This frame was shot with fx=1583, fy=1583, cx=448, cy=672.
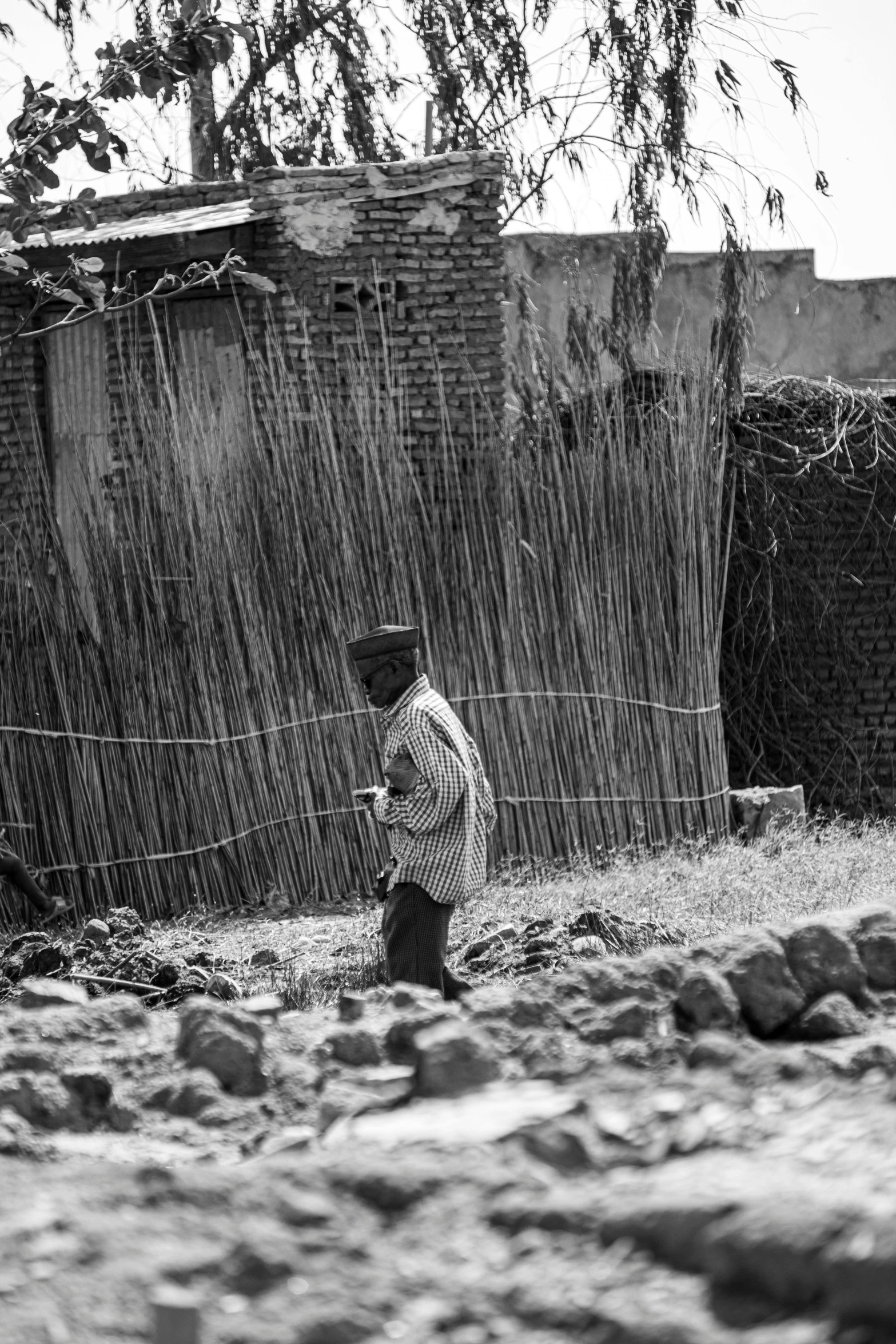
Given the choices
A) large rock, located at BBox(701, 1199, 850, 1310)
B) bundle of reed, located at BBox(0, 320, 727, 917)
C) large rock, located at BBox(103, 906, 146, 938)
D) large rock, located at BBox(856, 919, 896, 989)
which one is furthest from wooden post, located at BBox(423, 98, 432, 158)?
large rock, located at BBox(701, 1199, 850, 1310)

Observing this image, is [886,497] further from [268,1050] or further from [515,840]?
[268,1050]

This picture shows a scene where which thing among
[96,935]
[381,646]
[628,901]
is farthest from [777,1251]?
[628,901]

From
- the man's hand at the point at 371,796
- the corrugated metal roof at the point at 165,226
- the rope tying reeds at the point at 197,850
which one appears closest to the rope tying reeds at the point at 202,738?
the rope tying reeds at the point at 197,850

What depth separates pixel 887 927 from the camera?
361 centimetres

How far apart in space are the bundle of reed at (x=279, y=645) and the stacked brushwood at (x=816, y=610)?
6.59 feet

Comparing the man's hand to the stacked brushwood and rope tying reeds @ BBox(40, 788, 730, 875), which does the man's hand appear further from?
the stacked brushwood

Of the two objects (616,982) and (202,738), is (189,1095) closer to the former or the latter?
Result: (616,982)

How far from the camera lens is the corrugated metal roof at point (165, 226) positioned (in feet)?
28.1

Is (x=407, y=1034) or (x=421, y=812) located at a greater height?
(x=421, y=812)

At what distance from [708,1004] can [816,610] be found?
655cm

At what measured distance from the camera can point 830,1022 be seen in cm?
315

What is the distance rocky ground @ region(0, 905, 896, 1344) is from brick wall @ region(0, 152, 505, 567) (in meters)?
5.57

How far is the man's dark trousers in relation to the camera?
4.45m

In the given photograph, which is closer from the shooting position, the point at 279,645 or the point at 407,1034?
the point at 407,1034
